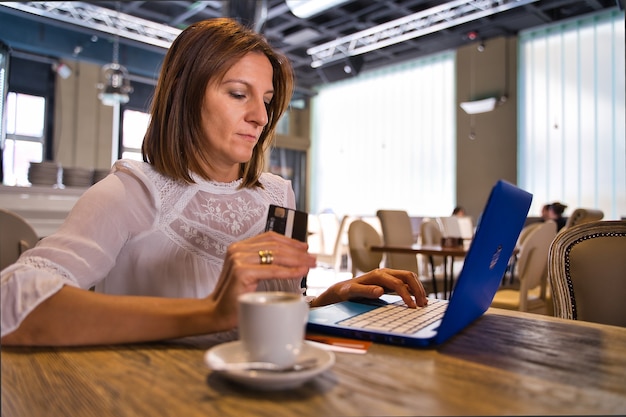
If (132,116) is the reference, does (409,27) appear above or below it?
above

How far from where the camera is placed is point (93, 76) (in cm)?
972

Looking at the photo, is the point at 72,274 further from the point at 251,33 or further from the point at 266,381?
the point at 251,33

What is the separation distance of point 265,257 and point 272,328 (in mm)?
201

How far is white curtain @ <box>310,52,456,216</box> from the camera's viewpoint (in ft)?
29.6

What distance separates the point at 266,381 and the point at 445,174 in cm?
880

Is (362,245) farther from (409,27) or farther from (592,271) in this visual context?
(409,27)

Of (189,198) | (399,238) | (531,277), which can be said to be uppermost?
(189,198)

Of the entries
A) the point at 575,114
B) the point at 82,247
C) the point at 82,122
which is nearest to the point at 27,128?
the point at 82,122

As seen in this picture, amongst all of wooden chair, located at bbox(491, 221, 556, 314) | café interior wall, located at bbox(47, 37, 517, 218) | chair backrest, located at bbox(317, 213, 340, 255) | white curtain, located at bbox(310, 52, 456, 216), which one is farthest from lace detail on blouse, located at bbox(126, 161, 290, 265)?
white curtain, located at bbox(310, 52, 456, 216)

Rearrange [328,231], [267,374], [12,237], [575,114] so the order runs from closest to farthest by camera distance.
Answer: [267,374], [12,237], [328,231], [575,114]

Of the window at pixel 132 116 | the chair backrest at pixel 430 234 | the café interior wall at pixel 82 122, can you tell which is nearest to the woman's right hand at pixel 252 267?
the chair backrest at pixel 430 234

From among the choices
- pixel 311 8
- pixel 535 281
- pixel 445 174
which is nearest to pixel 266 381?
pixel 535 281

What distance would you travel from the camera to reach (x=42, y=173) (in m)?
3.41

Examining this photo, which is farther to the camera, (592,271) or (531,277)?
(531,277)
